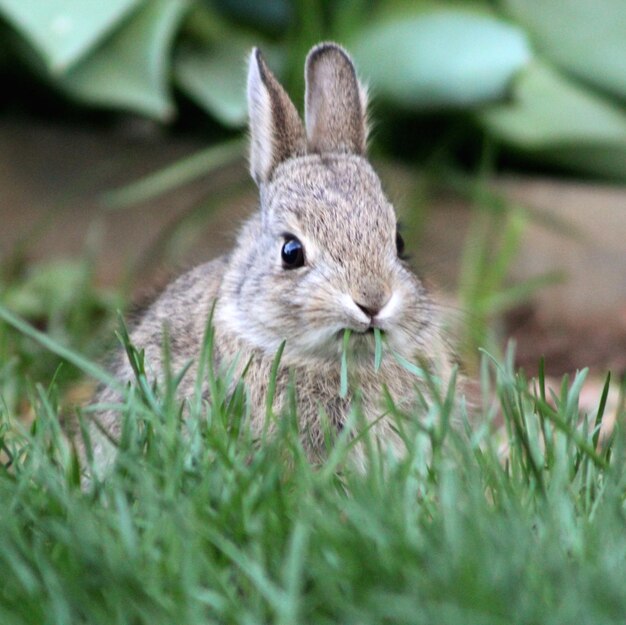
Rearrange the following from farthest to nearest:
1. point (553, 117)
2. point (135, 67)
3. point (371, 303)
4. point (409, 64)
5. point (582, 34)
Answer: point (582, 34), point (553, 117), point (409, 64), point (135, 67), point (371, 303)

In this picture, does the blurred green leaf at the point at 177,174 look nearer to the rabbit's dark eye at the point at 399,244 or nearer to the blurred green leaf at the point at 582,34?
the blurred green leaf at the point at 582,34

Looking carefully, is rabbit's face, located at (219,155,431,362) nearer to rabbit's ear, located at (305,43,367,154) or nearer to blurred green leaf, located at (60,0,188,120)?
rabbit's ear, located at (305,43,367,154)

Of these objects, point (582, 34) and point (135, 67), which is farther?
point (582, 34)

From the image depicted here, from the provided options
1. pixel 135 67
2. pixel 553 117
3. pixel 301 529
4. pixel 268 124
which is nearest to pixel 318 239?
pixel 268 124

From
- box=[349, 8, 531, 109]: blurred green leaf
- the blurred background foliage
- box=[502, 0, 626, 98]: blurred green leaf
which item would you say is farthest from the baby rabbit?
box=[502, 0, 626, 98]: blurred green leaf

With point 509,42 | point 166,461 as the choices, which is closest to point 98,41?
point 509,42

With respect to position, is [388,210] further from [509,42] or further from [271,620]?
[509,42]

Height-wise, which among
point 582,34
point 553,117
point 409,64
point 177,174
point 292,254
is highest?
point 582,34

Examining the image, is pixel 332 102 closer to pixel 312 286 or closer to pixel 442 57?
pixel 312 286
